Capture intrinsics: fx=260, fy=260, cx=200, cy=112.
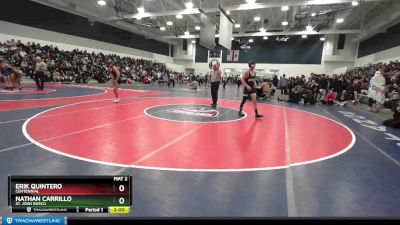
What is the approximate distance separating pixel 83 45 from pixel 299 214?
26.7 m

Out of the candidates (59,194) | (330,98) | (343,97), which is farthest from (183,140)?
(343,97)

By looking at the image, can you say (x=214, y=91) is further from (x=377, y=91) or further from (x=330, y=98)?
(x=330, y=98)

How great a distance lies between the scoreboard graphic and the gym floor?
54cm

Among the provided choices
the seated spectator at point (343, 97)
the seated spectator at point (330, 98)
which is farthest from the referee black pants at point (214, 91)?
the seated spectator at point (343, 97)

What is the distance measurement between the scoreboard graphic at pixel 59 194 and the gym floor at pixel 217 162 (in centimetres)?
54

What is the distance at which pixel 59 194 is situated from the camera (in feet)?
Answer: 5.30

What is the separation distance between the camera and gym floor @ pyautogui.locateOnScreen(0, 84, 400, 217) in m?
2.33

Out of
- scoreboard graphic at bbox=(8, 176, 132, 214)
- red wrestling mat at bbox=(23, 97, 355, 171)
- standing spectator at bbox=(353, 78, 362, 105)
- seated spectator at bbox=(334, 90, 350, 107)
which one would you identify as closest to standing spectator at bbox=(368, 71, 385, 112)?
seated spectator at bbox=(334, 90, 350, 107)

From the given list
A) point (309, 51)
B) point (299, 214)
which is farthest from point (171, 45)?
point (299, 214)

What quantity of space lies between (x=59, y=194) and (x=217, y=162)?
2071mm

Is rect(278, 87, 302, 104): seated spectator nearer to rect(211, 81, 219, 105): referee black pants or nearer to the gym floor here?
rect(211, 81, 219, 105): referee black pants

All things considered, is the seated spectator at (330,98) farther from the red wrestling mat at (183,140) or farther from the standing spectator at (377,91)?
the red wrestling mat at (183,140)

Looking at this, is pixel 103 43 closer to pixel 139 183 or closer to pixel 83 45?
pixel 83 45

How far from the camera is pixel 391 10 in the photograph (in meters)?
19.7
